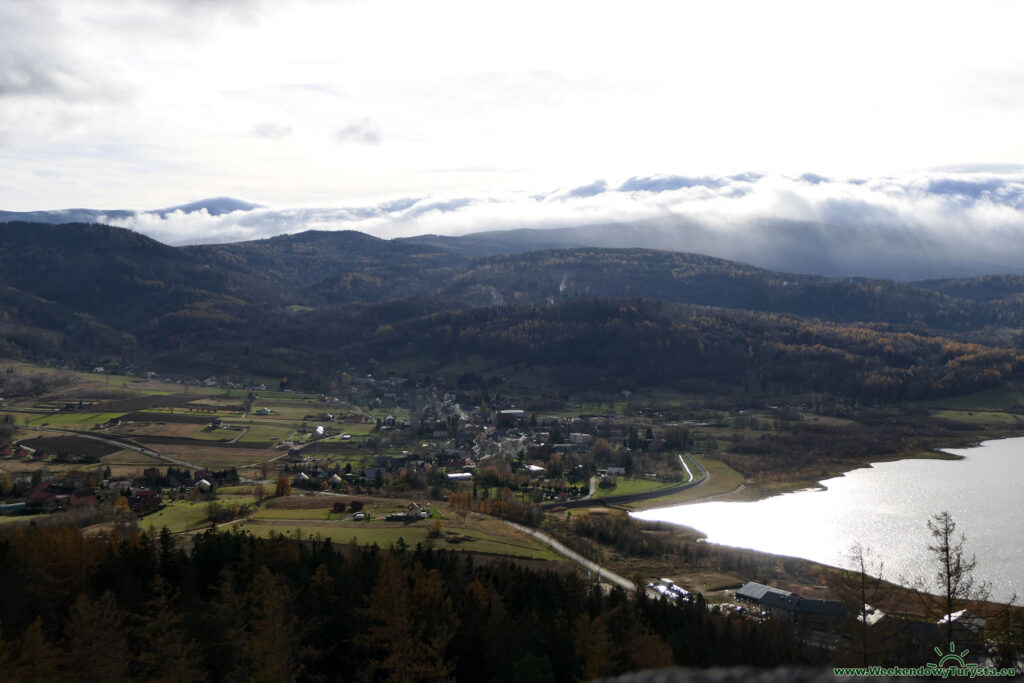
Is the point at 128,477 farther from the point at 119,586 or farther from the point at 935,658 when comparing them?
the point at 935,658

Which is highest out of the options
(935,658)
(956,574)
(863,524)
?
(956,574)

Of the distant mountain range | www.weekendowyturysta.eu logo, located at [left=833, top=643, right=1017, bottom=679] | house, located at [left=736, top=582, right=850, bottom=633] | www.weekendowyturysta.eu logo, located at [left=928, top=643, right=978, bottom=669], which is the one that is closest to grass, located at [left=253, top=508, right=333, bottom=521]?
house, located at [left=736, top=582, right=850, bottom=633]

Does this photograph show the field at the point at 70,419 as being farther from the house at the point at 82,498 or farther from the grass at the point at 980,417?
the grass at the point at 980,417

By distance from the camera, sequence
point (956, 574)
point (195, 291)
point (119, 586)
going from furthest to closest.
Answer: point (195, 291), point (119, 586), point (956, 574)

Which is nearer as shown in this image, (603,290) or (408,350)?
(408,350)

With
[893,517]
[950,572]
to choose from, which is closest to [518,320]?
[893,517]

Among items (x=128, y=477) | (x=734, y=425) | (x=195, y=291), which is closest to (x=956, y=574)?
(x=128, y=477)
